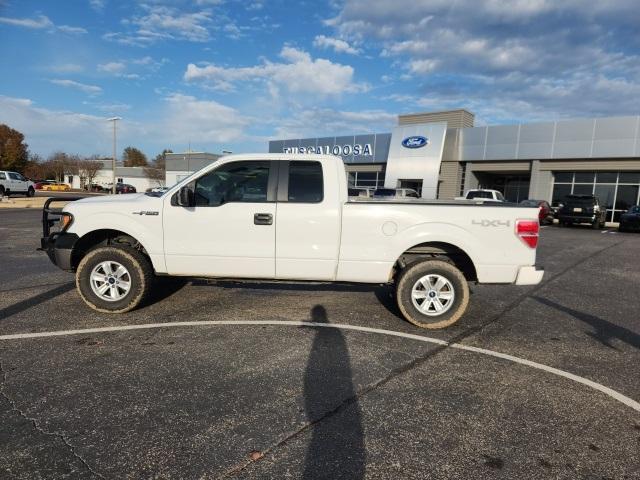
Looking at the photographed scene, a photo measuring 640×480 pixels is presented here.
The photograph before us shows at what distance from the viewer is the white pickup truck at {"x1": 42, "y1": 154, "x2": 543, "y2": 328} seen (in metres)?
5.17

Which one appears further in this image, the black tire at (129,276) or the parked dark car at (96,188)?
the parked dark car at (96,188)

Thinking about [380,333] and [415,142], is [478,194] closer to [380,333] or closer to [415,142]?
[415,142]

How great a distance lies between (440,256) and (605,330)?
2.21m

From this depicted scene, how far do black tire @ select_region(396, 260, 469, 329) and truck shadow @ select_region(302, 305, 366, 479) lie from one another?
40.6 inches

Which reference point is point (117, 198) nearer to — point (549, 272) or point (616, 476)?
point (616, 476)

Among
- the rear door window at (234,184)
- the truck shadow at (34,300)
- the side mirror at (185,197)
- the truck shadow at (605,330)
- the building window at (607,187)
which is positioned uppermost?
the building window at (607,187)

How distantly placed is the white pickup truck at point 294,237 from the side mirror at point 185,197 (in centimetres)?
1

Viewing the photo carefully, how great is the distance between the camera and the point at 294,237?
527 cm

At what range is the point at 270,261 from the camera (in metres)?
5.32

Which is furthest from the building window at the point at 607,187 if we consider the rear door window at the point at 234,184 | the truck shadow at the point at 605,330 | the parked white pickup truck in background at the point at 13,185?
the parked white pickup truck in background at the point at 13,185

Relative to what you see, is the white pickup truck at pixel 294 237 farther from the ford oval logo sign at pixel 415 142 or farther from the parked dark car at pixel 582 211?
the ford oval logo sign at pixel 415 142

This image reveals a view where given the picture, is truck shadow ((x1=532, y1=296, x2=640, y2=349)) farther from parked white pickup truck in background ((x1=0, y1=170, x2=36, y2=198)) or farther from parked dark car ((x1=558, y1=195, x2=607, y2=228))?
parked white pickup truck in background ((x1=0, y1=170, x2=36, y2=198))

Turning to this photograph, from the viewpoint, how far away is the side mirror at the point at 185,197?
5198mm

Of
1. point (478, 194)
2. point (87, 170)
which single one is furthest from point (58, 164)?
point (478, 194)
